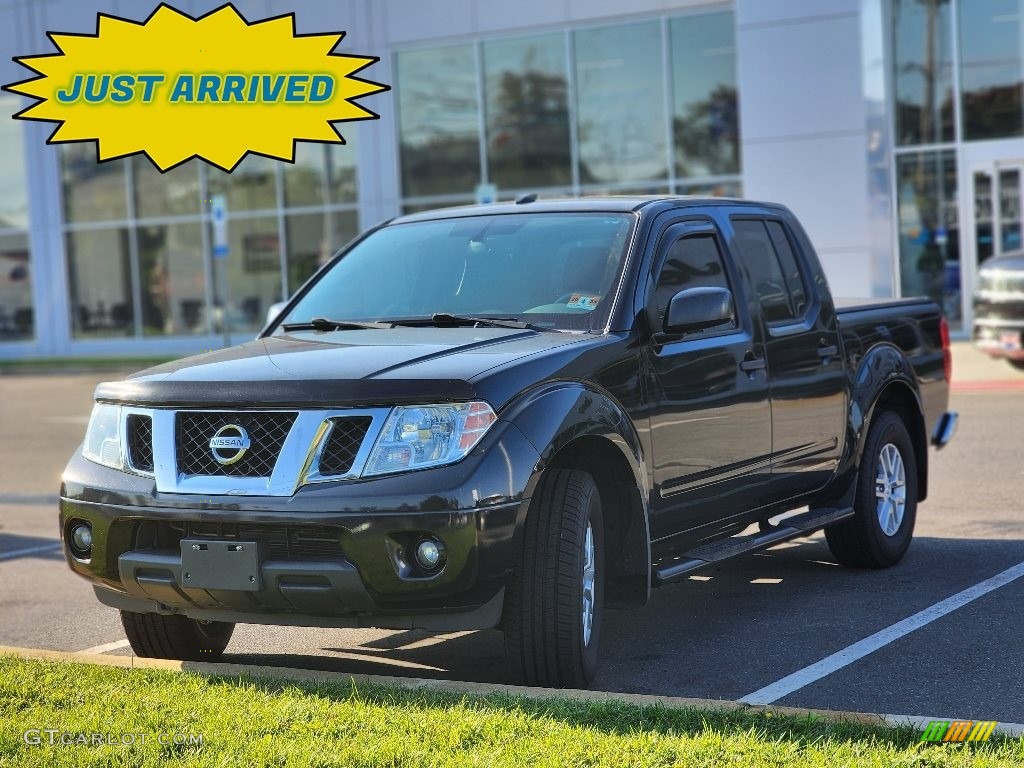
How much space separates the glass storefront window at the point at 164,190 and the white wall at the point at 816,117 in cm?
1321

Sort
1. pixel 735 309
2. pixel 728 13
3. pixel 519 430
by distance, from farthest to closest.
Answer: pixel 728 13 → pixel 735 309 → pixel 519 430

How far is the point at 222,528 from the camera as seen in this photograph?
5020 millimetres

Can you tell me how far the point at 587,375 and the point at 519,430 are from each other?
54 cm

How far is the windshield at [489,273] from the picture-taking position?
5961 mm

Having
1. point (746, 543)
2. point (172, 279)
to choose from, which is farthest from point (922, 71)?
point (746, 543)

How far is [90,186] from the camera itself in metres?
33.0

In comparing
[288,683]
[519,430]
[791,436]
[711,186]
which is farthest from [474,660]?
[711,186]

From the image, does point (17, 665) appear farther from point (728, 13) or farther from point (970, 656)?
point (728, 13)

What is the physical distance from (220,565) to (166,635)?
0.99 m

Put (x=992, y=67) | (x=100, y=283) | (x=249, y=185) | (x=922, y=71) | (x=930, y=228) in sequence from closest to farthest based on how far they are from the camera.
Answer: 1. (x=992, y=67)
2. (x=922, y=71)
3. (x=930, y=228)
4. (x=249, y=185)
5. (x=100, y=283)

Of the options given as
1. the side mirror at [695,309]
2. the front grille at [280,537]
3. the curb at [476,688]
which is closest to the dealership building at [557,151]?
the side mirror at [695,309]

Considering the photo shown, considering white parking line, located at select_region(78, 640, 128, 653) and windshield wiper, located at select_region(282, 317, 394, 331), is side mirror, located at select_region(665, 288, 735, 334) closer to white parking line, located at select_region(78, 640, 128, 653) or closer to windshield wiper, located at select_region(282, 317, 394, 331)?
windshield wiper, located at select_region(282, 317, 394, 331)

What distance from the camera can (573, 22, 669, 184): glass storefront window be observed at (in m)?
26.7

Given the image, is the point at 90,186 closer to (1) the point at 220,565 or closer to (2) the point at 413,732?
Answer: (1) the point at 220,565
